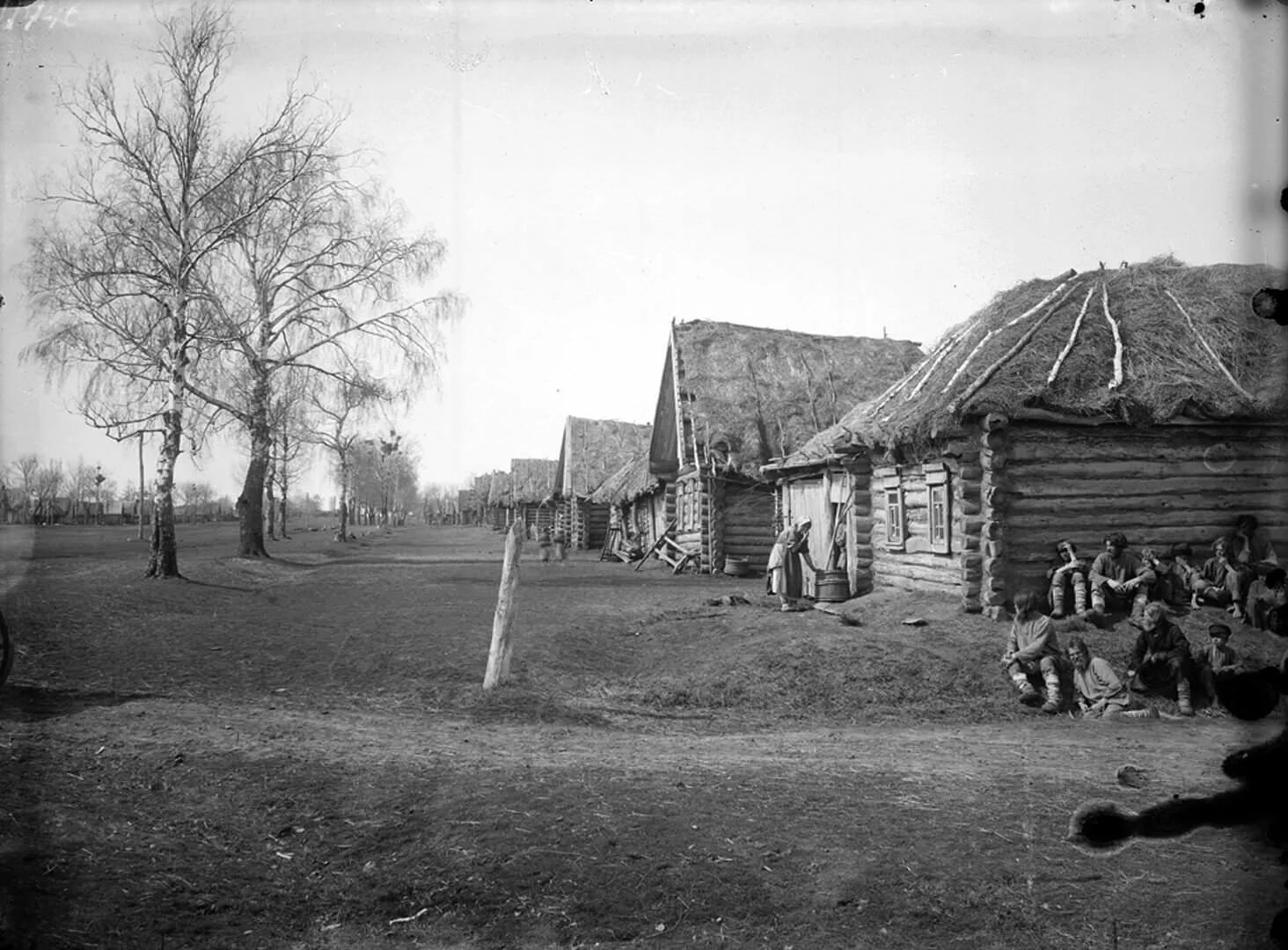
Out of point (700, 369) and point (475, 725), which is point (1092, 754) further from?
point (700, 369)

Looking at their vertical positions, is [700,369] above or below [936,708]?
above

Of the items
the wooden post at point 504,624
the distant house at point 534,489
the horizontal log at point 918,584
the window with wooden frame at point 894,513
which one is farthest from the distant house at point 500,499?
the wooden post at point 504,624

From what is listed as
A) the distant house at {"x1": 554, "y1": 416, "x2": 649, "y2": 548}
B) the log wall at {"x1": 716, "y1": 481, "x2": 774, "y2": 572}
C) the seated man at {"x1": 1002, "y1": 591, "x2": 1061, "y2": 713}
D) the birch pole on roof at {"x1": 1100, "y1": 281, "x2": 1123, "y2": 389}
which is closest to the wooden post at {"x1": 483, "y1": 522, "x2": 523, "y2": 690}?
the seated man at {"x1": 1002, "y1": 591, "x2": 1061, "y2": 713}

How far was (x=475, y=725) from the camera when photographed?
8.87 meters

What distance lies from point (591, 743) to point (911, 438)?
885 cm

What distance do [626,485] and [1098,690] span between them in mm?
27600

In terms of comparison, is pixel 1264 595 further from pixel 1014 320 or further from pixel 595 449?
pixel 595 449

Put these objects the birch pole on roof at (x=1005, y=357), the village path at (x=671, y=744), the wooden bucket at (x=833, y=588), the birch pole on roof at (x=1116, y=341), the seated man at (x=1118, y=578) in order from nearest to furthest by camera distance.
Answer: the village path at (x=671, y=744) → the seated man at (x=1118, y=578) → the birch pole on roof at (x=1005, y=357) → the birch pole on roof at (x=1116, y=341) → the wooden bucket at (x=833, y=588)

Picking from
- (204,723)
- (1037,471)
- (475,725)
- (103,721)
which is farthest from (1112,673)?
(103,721)

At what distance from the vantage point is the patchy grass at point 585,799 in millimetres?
4625

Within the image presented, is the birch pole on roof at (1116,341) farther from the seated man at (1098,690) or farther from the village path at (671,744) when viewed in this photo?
the village path at (671,744)

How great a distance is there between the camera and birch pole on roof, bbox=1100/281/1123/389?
13.8 m

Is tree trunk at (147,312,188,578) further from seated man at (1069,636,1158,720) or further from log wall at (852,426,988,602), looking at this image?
seated man at (1069,636,1158,720)

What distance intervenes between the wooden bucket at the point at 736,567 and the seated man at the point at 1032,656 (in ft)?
47.3
